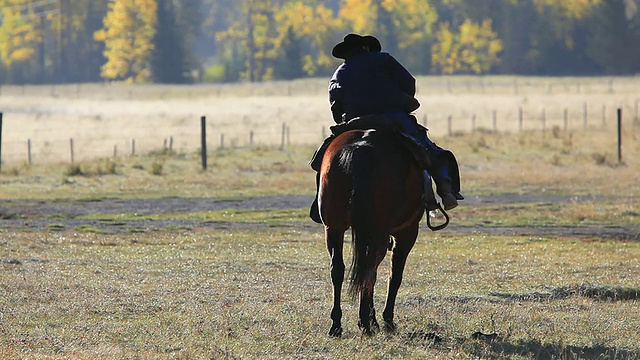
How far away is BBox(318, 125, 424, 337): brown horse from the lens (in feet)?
32.8

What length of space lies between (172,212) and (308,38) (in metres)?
105

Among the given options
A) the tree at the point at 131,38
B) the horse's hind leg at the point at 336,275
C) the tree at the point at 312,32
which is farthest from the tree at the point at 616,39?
the horse's hind leg at the point at 336,275

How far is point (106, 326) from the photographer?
10.9 meters

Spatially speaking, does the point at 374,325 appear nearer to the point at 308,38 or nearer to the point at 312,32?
the point at 312,32

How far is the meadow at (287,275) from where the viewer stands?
1027cm

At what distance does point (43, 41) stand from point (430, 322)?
397ft

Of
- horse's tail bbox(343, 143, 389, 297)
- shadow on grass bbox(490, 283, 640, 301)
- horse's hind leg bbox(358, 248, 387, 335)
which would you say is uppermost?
horse's tail bbox(343, 143, 389, 297)

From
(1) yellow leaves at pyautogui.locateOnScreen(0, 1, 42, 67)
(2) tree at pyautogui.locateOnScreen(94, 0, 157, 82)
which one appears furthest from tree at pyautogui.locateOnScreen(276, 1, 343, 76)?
(1) yellow leaves at pyautogui.locateOnScreen(0, 1, 42, 67)

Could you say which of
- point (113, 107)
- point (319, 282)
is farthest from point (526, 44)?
point (319, 282)

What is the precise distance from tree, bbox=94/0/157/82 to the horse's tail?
101 m

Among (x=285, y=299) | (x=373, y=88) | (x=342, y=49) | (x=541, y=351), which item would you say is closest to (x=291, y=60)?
(x=285, y=299)

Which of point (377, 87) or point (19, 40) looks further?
point (19, 40)

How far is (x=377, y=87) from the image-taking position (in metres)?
11.0

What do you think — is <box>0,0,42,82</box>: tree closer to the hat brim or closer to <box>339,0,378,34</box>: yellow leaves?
<box>339,0,378,34</box>: yellow leaves
